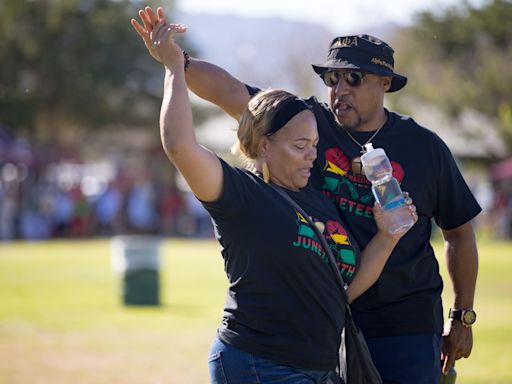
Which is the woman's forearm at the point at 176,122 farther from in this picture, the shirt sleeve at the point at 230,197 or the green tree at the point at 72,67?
the green tree at the point at 72,67

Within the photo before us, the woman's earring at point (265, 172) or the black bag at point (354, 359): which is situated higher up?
the woman's earring at point (265, 172)

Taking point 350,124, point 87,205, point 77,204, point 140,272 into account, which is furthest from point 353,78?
point 87,205

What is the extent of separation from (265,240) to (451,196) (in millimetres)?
1598

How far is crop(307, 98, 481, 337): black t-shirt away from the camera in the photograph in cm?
539

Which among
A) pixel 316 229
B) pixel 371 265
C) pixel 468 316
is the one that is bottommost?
pixel 468 316

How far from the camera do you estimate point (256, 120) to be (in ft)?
15.0

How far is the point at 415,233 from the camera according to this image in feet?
18.0

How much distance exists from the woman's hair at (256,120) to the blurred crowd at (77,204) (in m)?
32.0

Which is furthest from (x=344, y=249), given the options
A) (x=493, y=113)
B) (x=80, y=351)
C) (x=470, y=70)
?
(x=470, y=70)

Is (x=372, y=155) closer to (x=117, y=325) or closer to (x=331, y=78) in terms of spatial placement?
(x=331, y=78)

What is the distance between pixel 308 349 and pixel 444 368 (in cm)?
159

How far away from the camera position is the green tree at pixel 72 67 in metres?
47.1

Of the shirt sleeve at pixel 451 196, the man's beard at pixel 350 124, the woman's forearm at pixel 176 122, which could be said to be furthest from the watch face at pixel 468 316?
the woman's forearm at pixel 176 122

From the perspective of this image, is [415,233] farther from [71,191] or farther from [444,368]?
[71,191]
